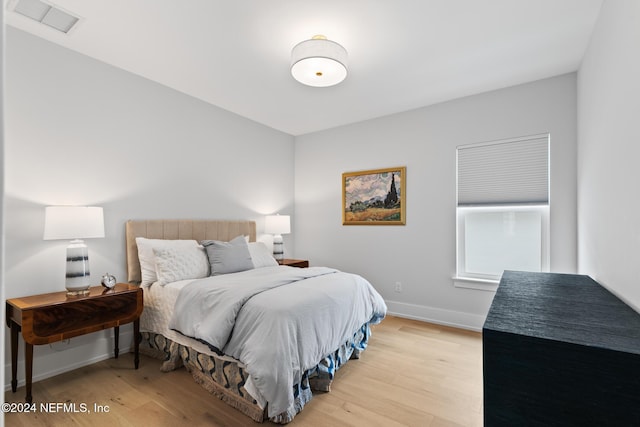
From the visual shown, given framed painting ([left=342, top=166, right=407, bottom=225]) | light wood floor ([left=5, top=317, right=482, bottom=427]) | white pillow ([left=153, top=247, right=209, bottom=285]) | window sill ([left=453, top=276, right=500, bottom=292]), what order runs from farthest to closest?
framed painting ([left=342, top=166, right=407, bottom=225])
window sill ([left=453, top=276, right=500, bottom=292])
white pillow ([left=153, top=247, right=209, bottom=285])
light wood floor ([left=5, top=317, right=482, bottom=427])

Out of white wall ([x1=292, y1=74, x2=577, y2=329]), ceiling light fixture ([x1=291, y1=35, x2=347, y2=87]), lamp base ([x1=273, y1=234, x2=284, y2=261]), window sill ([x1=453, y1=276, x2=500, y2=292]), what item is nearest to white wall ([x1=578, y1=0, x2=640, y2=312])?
white wall ([x1=292, y1=74, x2=577, y2=329])

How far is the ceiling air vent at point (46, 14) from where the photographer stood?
2.19m

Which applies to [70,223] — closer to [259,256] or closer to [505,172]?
[259,256]

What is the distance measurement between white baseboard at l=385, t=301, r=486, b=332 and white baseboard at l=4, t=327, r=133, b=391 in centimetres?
299

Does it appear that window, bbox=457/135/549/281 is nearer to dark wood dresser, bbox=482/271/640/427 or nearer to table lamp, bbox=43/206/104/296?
dark wood dresser, bbox=482/271/640/427

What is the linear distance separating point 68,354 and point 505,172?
14.6 ft

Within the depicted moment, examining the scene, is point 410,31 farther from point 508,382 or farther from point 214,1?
point 508,382

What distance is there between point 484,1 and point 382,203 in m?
2.48

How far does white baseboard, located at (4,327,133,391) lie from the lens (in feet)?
7.86

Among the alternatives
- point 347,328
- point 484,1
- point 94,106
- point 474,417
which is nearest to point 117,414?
point 347,328

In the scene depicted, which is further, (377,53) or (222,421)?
(377,53)

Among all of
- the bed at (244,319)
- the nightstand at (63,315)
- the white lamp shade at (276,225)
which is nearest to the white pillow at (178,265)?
the bed at (244,319)

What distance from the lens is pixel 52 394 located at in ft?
7.45

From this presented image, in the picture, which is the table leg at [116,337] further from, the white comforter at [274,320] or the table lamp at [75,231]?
the white comforter at [274,320]
